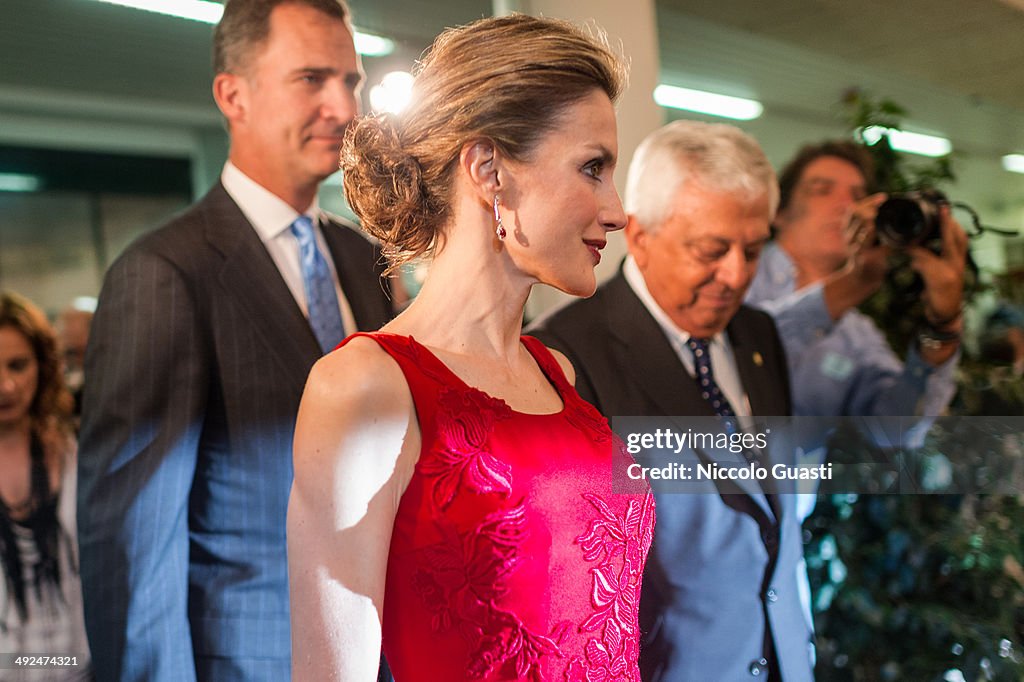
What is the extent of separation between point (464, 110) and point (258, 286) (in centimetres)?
59

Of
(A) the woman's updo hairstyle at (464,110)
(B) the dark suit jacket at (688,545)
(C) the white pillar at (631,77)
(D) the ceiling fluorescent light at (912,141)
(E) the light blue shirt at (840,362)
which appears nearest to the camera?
(A) the woman's updo hairstyle at (464,110)

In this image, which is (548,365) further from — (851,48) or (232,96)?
(851,48)

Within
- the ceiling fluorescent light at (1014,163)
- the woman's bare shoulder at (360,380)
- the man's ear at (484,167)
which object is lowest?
the woman's bare shoulder at (360,380)

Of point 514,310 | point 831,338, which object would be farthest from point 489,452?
point 831,338

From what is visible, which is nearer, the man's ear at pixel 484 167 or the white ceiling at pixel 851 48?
the man's ear at pixel 484 167

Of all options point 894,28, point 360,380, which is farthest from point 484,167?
point 894,28

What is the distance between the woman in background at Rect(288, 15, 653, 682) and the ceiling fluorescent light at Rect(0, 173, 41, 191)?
63cm

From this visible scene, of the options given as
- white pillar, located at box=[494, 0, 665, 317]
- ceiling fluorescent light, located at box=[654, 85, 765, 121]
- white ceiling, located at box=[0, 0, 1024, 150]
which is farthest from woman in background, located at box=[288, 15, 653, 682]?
white ceiling, located at box=[0, 0, 1024, 150]

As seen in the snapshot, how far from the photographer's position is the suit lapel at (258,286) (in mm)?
1739

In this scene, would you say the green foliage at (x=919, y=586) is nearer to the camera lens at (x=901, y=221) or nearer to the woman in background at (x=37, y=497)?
the camera lens at (x=901, y=221)

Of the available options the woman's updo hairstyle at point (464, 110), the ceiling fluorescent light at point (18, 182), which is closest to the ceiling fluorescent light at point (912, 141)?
the woman's updo hairstyle at point (464, 110)

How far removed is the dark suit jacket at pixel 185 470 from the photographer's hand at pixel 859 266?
133cm

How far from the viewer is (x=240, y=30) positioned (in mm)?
1794

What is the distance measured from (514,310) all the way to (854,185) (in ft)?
4.23
